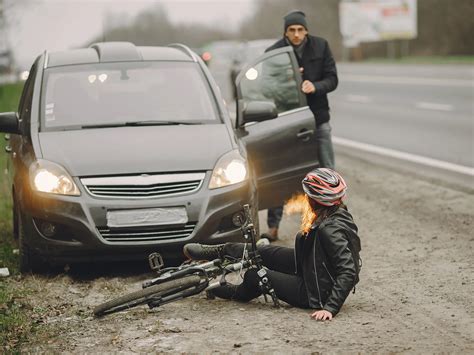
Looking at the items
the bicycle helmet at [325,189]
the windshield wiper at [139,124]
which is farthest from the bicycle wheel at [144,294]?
the windshield wiper at [139,124]

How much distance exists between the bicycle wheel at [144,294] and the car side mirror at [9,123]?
2432 millimetres

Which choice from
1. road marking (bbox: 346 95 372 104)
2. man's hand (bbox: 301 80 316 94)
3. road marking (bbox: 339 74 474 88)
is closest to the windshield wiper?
man's hand (bbox: 301 80 316 94)

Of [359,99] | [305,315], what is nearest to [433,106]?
[359,99]

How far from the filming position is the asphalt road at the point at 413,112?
1608 cm

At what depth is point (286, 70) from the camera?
917cm

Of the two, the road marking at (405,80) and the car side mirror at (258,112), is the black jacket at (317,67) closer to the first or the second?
the car side mirror at (258,112)

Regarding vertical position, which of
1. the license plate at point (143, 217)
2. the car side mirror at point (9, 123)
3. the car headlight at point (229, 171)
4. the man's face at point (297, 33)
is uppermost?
the man's face at point (297, 33)

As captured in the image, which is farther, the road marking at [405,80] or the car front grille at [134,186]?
the road marking at [405,80]

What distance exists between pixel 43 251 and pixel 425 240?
326 centimetres

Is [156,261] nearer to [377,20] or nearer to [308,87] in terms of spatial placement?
[308,87]

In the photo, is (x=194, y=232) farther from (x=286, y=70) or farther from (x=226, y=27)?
(x=226, y=27)

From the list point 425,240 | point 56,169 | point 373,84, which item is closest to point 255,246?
point 56,169

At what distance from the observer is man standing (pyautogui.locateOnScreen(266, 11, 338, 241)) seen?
9.28m

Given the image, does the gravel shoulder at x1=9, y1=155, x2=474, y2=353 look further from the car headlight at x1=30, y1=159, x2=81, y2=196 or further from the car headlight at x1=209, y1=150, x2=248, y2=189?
the car headlight at x1=209, y1=150, x2=248, y2=189
